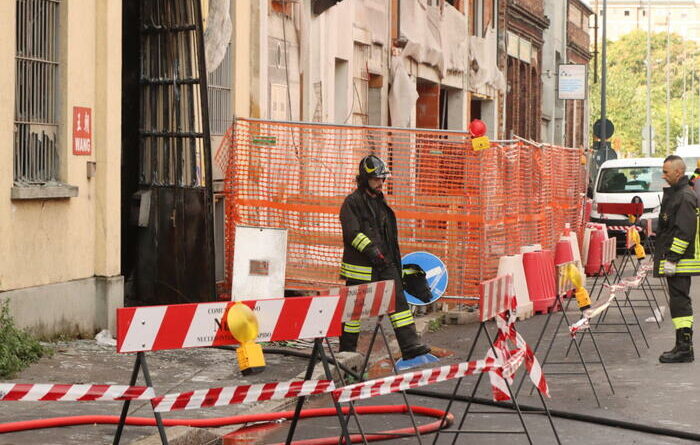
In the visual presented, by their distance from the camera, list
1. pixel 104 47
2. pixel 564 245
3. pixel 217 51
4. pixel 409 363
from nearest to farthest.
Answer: pixel 409 363 → pixel 104 47 → pixel 217 51 → pixel 564 245

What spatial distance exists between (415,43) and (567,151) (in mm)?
4956

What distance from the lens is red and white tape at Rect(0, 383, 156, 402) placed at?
6562 millimetres

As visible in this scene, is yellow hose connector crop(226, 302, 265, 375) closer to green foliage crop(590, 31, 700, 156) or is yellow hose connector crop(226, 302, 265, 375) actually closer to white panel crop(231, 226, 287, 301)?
white panel crop(231, 226, 287, 301)

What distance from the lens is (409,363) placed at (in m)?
12.8

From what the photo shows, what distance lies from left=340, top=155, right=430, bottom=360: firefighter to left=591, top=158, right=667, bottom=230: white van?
19.0 m

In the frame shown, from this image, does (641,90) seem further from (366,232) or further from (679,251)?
(366,232)

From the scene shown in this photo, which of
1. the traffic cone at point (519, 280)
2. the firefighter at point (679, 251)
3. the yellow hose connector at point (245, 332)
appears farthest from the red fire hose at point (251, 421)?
the traffic cone at point (519, 280)

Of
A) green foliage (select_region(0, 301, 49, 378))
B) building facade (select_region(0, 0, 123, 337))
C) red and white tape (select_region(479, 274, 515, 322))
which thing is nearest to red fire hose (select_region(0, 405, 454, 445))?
red and white tape (select_region(479, 274, 515, 322))

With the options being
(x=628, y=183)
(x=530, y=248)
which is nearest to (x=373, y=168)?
(x=530, y=248)

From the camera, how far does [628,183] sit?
3219 cm

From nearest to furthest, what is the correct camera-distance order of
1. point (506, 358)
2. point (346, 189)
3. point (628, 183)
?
point (506, 358)
point (346, 189)
point (628, 183)

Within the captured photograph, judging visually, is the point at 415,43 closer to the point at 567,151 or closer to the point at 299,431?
the point at 567,151

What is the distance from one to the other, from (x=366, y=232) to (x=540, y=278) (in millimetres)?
6041

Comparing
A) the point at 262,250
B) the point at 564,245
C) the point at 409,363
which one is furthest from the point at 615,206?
the point at 409,363
